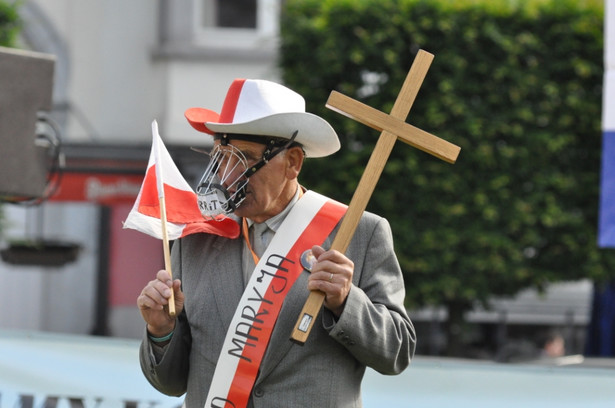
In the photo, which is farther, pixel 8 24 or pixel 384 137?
pixel 8 24

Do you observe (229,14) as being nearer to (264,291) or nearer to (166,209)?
(166,209)

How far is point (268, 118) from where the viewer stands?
3.02 metres

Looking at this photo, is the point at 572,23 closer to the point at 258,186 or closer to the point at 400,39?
the point at 400,39

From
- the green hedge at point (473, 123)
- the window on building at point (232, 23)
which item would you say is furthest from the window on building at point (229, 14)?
the green hedge at point (473, 123)

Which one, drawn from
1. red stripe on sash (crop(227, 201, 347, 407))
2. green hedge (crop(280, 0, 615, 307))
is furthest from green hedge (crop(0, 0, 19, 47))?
red stripe on sash (crop(227, 201, 347, 407))

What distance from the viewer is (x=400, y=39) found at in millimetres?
9672

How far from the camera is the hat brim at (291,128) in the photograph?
3033 millimetres

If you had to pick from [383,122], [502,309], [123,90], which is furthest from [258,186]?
[502,309]

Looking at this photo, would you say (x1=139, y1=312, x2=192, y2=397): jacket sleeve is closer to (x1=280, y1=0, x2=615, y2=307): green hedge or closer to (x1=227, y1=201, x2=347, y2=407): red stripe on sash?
(x1=227, y1=201, x2=347, y2=407): red stripe on sash

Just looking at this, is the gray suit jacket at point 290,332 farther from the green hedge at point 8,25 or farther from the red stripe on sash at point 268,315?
the green hedge at point 8,25

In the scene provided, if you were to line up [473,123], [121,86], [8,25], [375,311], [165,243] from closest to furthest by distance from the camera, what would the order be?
[375,311], [165,243], [473,123], [8,25], [121,86]

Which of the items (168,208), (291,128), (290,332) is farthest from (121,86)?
(290,332)

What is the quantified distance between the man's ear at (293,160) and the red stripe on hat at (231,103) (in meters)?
0.20

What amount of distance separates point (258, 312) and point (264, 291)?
0.21 ft
